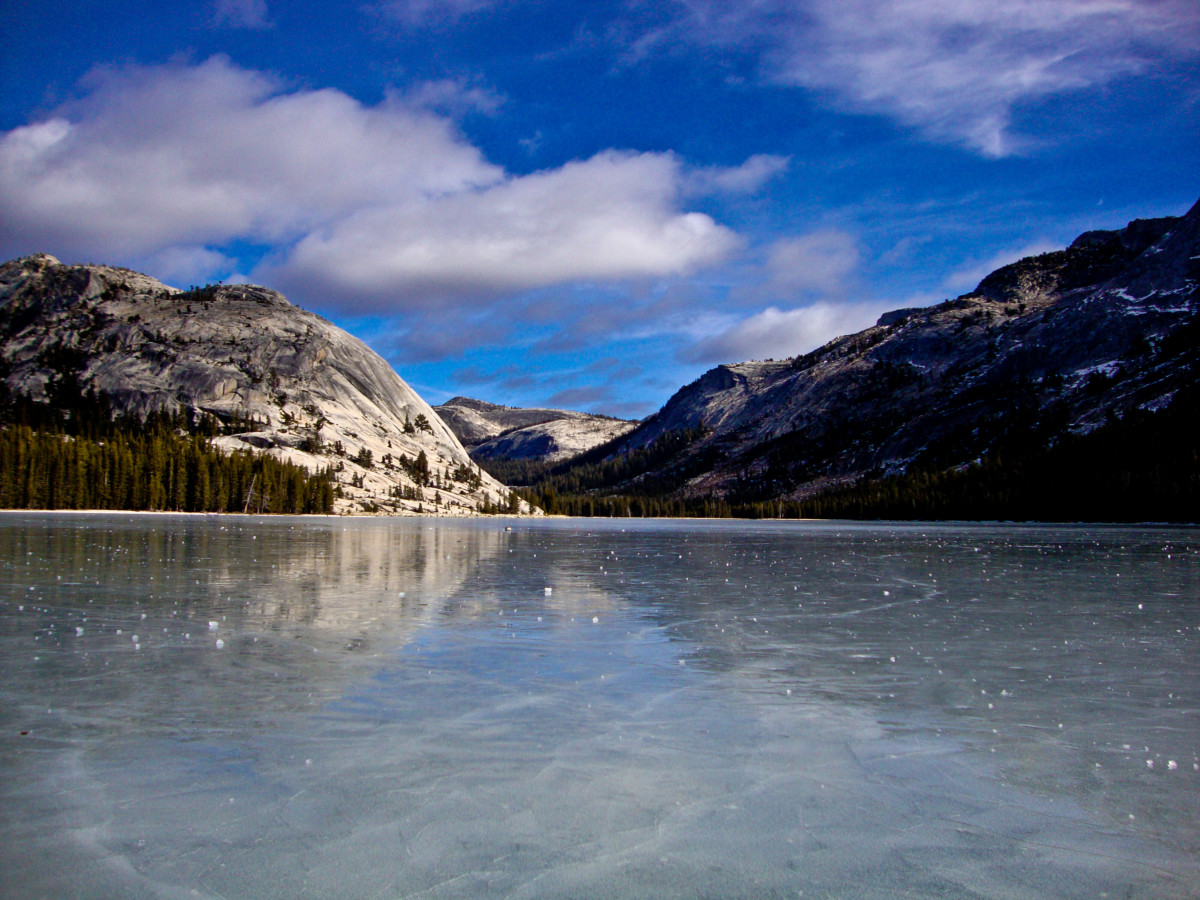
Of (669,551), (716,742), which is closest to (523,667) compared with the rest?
(716,742)

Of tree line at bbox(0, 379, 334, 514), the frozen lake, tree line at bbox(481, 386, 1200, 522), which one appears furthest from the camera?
tree line at bbox(481, 386, 1200, 522)

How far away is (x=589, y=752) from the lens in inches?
411

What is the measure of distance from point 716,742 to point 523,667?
18.7 feet

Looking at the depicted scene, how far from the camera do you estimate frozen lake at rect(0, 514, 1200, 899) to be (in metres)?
7.17

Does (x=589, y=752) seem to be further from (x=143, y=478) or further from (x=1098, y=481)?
(x=1098, y=481)

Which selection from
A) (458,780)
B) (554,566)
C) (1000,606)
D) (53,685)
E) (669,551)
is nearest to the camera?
(458,780)

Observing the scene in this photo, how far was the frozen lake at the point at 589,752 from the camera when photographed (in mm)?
7168

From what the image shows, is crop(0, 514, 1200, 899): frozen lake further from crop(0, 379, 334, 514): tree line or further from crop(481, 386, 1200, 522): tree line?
crop(481, 386, 1200, 522): tree line

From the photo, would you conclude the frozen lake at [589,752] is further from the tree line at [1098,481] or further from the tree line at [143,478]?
the tree line at [1098,481]

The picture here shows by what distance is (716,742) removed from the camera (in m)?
11.0

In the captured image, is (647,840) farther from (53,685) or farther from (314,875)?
(53,685)

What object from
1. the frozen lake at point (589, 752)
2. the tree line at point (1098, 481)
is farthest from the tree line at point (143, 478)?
the tree line at point (1098, 481)

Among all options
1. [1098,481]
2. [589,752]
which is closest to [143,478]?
[589,752]

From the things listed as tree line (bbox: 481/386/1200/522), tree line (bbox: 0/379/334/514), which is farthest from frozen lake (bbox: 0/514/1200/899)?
tree line (bbox: 481/386/1200/522)
